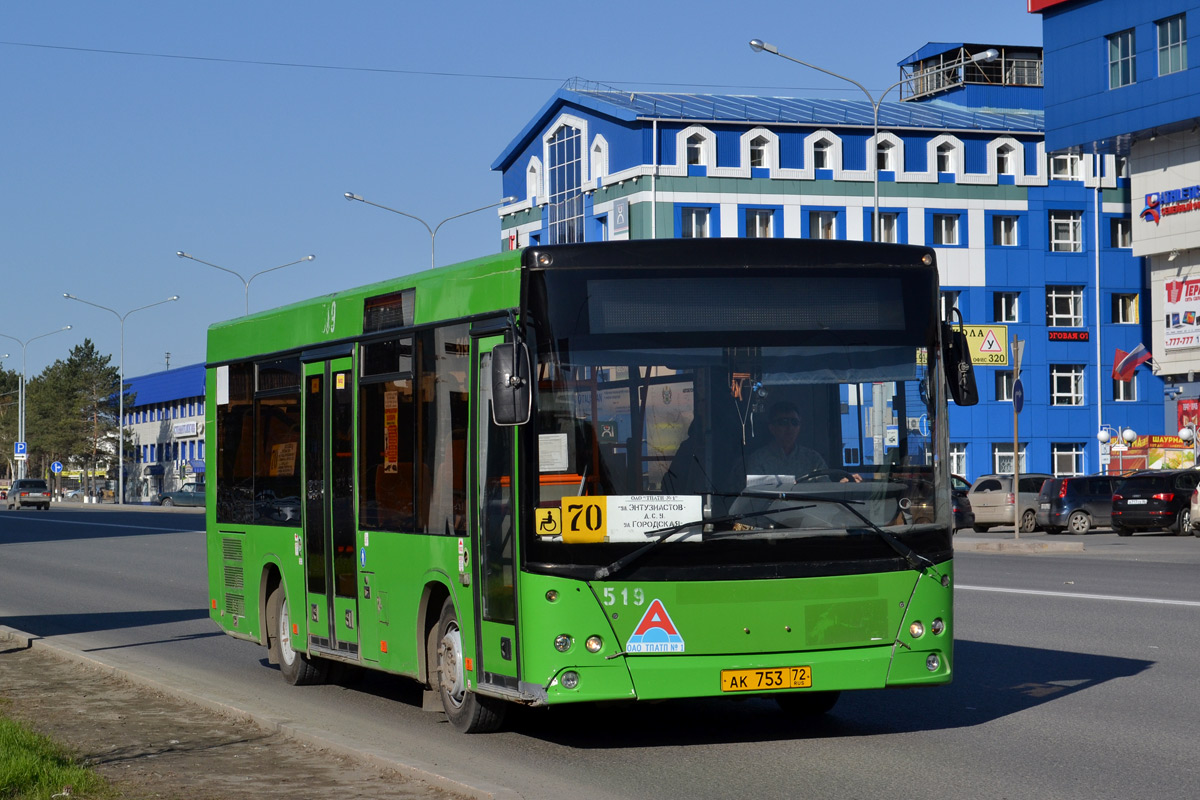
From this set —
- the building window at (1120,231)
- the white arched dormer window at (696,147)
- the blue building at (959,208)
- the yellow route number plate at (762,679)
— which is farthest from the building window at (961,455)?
the yellow route number plate at (762,679)

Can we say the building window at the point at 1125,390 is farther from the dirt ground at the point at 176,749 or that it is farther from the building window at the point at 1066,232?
the dirt ground at the point at 176,749

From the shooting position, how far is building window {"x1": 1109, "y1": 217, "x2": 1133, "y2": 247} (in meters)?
75.9

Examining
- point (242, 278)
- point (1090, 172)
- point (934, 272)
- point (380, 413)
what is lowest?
point (380, 413)

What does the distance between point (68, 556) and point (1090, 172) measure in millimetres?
55078

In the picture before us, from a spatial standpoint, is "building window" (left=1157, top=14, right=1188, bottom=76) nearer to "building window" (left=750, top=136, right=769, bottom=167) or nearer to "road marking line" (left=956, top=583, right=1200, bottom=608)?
"building window" (left=750, top=136, right=769, bottom=167)

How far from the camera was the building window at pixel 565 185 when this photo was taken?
76500 mm

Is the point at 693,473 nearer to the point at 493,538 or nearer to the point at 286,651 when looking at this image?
the point at 493,538

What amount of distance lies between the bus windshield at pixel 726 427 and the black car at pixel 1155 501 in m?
31.6

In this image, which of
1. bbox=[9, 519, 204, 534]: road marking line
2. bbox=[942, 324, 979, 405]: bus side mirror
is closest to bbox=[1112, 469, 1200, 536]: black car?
bbox=[9, 519, 204, 534]: road marking line

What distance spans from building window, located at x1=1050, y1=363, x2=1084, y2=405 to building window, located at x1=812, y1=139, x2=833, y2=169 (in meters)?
13.7

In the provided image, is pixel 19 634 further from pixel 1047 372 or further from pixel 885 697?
pixel 1047 372

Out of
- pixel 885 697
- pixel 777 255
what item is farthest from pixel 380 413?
pixel 885 697

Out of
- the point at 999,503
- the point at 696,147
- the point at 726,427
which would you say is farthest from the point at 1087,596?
the point at 696,147

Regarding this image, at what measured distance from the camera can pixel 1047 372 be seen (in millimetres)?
74938
